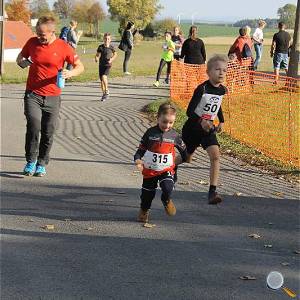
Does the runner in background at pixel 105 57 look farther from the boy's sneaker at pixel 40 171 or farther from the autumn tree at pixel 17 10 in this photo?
the autumn tree at pixel 17 10

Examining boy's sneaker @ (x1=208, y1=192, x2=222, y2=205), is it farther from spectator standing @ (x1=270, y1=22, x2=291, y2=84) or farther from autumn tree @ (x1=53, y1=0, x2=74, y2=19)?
autumn tree @ (x1=53, y1=0, x2=74, y2=19)

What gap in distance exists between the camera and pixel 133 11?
92688 millimetres

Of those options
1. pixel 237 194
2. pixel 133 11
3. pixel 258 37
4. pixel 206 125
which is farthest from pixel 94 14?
pixel 206 125

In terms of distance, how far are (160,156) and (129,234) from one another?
2.77ft

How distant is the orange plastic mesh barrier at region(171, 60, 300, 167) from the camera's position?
11.6m

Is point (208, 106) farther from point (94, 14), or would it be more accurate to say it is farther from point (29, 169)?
point (94, 14)

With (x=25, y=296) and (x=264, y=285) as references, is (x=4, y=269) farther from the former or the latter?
(x=264, y=285)

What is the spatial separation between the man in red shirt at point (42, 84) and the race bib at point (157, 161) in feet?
7.26

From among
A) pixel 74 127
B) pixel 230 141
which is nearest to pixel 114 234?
pixel 230 141

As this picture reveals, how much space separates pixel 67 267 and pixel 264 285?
154 cm

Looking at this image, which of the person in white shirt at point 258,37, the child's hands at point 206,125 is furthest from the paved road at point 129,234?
the person in white shirt at point 258,37

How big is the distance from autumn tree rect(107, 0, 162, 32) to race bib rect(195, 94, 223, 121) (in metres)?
83.2

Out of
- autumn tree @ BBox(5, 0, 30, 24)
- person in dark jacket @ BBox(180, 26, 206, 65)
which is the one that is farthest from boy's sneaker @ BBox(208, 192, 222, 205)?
autumn tree @ BBox(5, 0, 30, 24)

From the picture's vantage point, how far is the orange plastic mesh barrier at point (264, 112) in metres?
11.6
